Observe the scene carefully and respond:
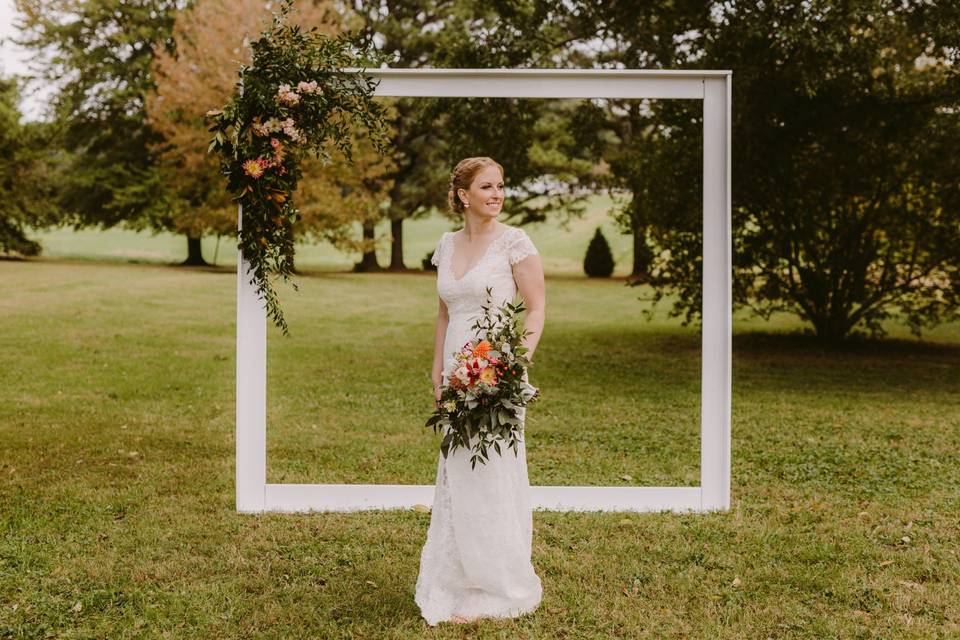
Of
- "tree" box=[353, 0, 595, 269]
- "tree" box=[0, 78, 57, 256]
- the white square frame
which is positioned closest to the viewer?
the white square frame

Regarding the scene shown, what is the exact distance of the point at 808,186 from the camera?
533 inches

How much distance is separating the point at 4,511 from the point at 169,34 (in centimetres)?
2579

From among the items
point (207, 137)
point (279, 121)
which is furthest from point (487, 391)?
point (207, 137)

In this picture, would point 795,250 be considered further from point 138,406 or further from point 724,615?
point 724,615

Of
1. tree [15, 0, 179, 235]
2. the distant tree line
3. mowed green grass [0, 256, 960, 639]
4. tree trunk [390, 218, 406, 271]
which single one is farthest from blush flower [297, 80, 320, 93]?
tree [15, 0, 179, 235]

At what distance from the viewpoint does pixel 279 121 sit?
547cm

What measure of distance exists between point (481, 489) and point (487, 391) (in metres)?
0.50

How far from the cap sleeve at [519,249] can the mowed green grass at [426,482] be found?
1564 millimetres

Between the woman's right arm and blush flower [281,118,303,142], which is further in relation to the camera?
blush flower [281,118,303,142]

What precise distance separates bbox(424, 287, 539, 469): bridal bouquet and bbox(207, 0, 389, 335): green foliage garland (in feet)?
5.78

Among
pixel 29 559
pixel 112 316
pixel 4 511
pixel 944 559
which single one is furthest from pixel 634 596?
pixel 112 316

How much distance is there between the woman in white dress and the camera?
13.9ft

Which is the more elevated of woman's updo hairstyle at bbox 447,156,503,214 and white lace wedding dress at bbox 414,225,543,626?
woman's updo hairstyle at bbox 447,156,503,214

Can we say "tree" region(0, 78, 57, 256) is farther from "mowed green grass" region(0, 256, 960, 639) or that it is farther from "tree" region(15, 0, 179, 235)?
"mowed green grass" region(0, 256, 960, 639)
